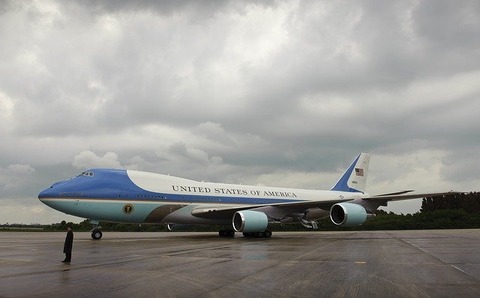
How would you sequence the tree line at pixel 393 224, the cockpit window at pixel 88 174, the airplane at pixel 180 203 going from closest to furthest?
1. the airplane at pixel 180 203
2. the cockpit window at pixel 88 174
3. the tree line at pixel 393 224

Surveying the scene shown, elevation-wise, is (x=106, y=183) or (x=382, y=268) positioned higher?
(x=106, y=183)

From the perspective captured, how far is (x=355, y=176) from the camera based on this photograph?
39.5m

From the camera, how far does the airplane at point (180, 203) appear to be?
75.7ft

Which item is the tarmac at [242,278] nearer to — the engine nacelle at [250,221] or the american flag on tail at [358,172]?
the engine nacelle at [250,221]

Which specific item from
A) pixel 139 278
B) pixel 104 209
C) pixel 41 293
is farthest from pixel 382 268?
pixel 104 209

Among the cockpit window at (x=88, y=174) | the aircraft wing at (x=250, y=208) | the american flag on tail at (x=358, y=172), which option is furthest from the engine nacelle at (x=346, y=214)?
the cockpit window at (x=88, y=174)

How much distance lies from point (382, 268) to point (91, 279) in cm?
691

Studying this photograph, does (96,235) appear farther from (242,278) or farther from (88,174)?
(242,278)

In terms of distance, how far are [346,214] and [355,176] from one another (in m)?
15.1

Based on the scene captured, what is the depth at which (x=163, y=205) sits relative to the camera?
25.5 meters

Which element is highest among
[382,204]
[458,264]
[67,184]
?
[67,184]

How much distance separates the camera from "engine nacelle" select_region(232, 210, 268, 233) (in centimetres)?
2411

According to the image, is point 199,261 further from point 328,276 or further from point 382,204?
point 382,204

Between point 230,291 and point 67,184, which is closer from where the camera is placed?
point 230,291
